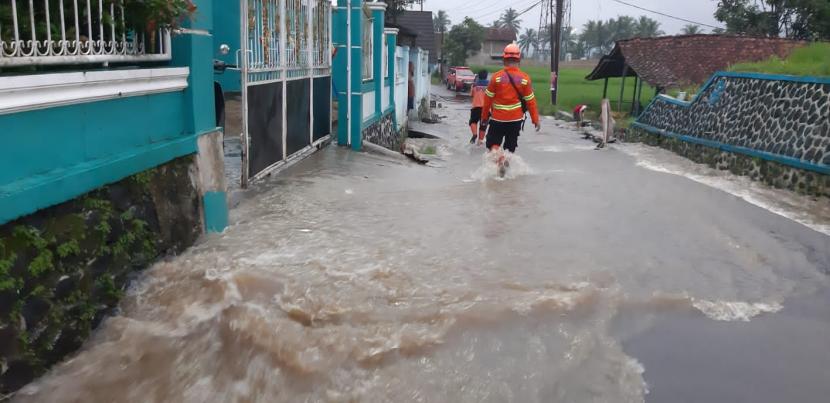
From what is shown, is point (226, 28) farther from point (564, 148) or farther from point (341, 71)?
point (564, 148)

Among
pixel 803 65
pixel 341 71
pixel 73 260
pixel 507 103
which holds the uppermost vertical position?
pixel 803 65

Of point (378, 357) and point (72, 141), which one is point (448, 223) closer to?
point (378, 357)

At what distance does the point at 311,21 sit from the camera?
829 centimetres

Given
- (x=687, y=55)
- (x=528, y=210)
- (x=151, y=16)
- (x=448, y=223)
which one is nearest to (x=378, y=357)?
(x=151, y=16)

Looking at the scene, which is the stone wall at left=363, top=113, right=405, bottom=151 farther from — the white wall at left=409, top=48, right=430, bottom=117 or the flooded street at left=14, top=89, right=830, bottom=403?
the white wall at left=409, top=48, right=430, bottom=117

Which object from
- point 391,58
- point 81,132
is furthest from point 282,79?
point 391,58

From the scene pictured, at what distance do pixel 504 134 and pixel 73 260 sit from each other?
21.5 ft

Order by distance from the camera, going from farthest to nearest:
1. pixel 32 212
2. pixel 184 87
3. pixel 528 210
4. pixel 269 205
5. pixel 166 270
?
1. pixel 528 210
2. pixel 269 205
3. pixel 184 87
4. pixel 166 270
5. pixel 32 212

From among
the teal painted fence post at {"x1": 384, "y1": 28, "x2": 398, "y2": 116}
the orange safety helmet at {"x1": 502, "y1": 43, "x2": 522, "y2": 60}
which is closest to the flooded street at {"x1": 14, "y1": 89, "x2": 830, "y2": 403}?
the orange safety helmet at {"x1": 502, "y1": 43, "x2": 522, "y2": 60}

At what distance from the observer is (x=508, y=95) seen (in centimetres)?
877

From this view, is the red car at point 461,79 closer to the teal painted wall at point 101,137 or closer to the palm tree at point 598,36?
the teal painted wall at point 101,137

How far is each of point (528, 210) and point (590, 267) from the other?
209 centimetres

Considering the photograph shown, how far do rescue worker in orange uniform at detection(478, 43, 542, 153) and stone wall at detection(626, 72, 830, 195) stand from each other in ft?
12.0

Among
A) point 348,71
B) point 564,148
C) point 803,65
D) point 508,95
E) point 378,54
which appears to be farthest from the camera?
point 564,148
